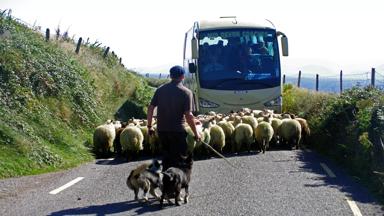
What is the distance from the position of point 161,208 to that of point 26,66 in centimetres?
1057

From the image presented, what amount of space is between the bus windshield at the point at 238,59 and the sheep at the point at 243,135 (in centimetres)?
435

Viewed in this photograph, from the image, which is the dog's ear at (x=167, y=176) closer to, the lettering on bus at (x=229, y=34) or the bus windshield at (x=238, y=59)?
the bus windshield at (x=238, y=59)

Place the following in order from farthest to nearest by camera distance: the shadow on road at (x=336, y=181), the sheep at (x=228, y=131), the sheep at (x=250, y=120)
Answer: the sheep at (x=250, y=120), the sheep at (x=228, y=131), the shadow on road at (x=336, y=181)

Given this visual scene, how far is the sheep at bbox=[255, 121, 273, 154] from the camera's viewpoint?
51.6 ft

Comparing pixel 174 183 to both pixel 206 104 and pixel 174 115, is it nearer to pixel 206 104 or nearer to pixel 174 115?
pixel 174 115

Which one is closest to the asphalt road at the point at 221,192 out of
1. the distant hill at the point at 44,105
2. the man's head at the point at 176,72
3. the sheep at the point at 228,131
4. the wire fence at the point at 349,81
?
the distant hill at the point at 44,105

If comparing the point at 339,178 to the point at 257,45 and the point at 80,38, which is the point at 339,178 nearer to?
the point at 257,45

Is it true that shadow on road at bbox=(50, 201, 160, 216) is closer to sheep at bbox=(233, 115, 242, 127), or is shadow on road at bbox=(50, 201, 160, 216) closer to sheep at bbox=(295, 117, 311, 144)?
sheep at bbox=(233, 115, 242, 127)

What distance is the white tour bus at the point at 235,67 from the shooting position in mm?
20047

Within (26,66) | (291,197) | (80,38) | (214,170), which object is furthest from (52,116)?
(80,38)

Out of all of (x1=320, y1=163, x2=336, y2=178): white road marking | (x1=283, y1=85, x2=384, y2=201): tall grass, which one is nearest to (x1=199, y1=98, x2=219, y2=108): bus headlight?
(x1=283, y1=85, x2=384, y2=201): tall grass

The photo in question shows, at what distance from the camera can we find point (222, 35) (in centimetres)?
2056

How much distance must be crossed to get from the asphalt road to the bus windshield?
6.38 meters

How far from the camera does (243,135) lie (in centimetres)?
1571
